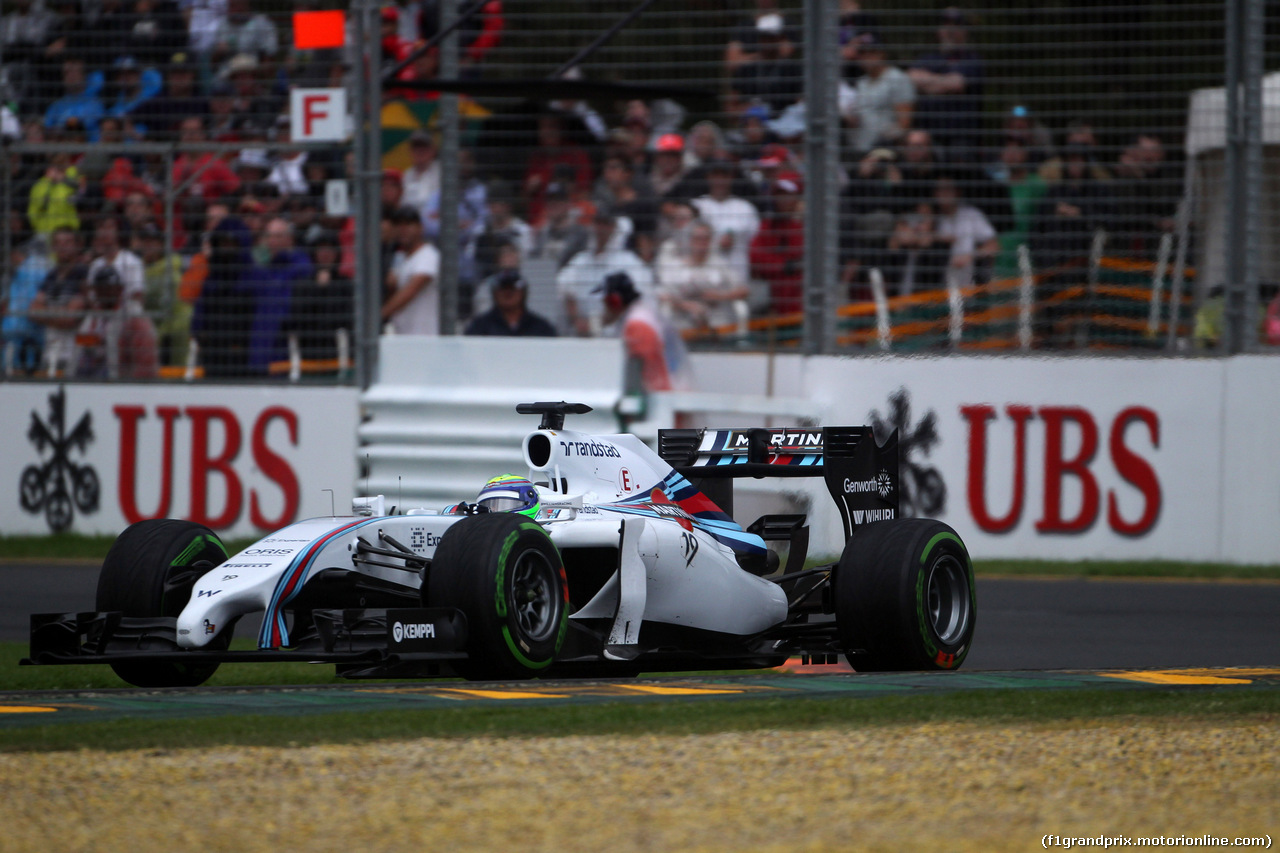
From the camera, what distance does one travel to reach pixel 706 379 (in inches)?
481

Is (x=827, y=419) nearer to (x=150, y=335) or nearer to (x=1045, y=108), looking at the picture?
(x=1045, y=108)

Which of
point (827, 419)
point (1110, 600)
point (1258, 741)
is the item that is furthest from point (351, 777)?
point (827, 419)

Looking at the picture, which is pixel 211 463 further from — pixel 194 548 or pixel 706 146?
pixel 194 548

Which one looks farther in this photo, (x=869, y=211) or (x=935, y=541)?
(x=869, y=211)

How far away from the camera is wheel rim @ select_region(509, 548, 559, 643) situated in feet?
19.6

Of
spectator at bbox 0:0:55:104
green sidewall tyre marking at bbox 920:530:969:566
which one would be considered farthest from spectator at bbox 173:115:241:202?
green sidewall tyre marking at bbox 920:530:969:566

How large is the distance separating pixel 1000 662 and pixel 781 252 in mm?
5086

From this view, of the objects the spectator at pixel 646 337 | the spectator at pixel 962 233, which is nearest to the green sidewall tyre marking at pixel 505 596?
the spectator at pixel 646 337

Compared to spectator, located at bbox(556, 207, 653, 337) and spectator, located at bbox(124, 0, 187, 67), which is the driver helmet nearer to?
spectator, located at bbox(556, 207, 653, 337)

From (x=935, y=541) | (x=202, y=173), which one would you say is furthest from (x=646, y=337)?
(x=935, y=541)

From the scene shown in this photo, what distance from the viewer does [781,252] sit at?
39.8 feet

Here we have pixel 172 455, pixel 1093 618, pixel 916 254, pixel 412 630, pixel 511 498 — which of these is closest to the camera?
pixel 412 630

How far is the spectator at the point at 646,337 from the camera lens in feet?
38.9

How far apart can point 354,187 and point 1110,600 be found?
19.3ft
